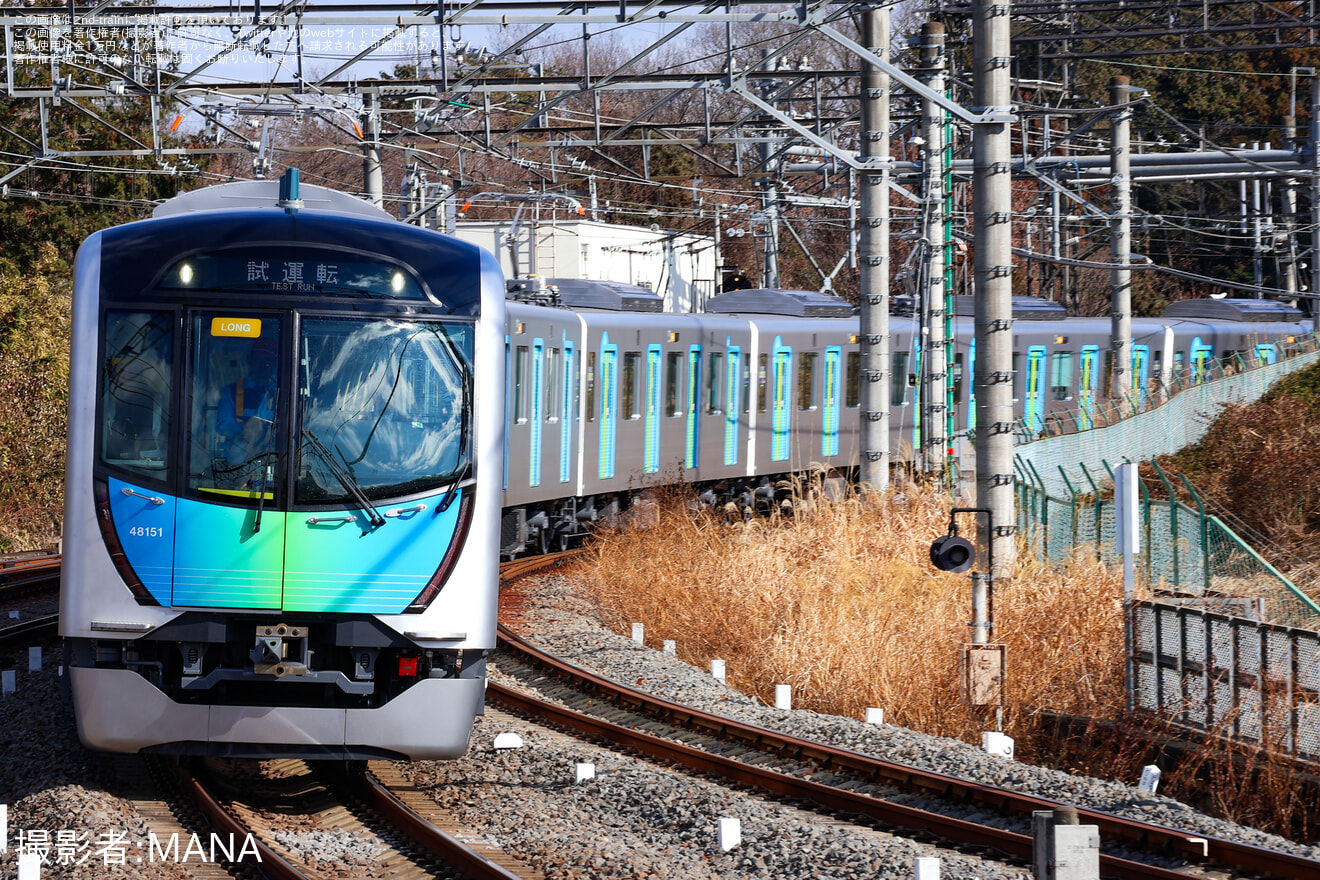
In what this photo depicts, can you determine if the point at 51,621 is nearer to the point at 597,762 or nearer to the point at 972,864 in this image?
the point at 597,762

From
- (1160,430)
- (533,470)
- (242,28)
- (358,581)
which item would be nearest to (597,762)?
(358,581)

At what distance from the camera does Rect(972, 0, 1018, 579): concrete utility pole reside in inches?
481

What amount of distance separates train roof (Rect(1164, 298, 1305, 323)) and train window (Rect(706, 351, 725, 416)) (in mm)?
14902

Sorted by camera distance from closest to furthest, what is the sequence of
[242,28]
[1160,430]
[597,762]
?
[597,762] < [242,28] < [1160,430]

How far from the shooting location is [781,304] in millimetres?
24828

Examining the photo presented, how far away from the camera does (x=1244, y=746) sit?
9820 millimetres

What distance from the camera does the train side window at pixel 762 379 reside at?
910 inches

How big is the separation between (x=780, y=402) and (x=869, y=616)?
11.3 meters

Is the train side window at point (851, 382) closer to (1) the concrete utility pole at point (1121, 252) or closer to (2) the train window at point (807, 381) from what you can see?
(2) the train window at point (807, 381)

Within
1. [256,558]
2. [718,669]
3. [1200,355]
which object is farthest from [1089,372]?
[256,558]

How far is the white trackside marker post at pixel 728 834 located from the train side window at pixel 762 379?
15.8 metres

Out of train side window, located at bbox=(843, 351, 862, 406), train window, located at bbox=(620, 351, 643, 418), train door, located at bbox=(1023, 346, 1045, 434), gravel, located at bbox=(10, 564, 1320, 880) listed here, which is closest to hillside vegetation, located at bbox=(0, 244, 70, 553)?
train window, located at bbox=(620, 351, 643, 418)

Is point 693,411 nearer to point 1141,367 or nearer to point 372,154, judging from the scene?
point 372,154

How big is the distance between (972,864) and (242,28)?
42.0 ft
